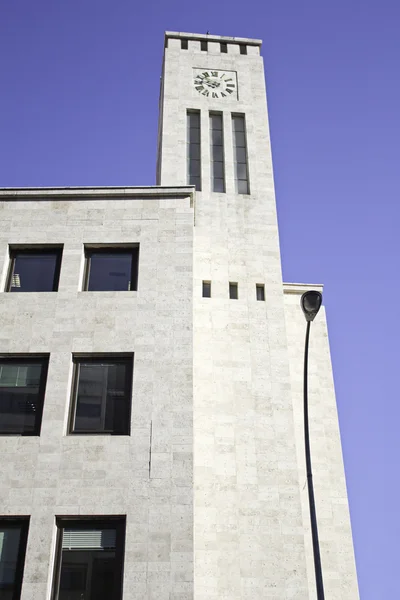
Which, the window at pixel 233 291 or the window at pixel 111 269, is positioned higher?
the window at pixel 233 291

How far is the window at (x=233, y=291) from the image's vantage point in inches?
953

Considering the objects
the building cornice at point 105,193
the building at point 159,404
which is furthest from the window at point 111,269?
the building cornice at point 105,193

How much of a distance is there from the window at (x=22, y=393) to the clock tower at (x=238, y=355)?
16.1 feet

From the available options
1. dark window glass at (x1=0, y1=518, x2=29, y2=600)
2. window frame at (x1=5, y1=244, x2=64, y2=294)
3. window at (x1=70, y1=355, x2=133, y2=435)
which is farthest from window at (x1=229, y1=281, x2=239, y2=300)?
dark window glass at (x1=0, y1=518, x2=29, y2=600)

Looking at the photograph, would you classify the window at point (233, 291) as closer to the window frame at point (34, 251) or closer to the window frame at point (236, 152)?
the window frame at point (236, 152)

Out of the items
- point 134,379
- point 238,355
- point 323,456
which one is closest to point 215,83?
point 238,355

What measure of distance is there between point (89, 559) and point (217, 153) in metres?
19.1

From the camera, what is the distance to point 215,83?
102ft

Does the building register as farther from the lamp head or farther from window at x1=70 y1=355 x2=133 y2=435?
the lamp head

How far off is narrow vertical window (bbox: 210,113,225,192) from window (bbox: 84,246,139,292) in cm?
852

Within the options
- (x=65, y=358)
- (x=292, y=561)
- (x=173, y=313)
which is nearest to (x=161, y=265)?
(x=173, y=313)

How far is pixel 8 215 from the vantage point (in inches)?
813

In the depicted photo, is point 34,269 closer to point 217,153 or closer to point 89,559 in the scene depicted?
point 89,559

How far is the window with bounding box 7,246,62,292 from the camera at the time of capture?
63.7 ft
